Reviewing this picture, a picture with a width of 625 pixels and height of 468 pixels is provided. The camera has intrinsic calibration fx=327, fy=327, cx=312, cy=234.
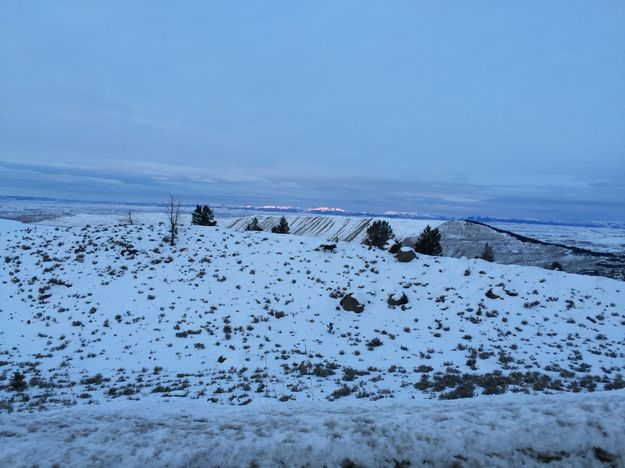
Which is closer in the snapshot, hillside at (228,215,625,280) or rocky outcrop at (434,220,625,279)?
rocky outcrop at (434,220,625,279)

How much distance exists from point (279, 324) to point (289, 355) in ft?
13.2

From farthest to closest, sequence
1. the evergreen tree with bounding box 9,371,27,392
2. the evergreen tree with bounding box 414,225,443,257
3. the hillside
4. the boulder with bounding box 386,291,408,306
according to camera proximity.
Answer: the hillside → the evergreen tree with bounding box 414,225,443,257 → the boulder with bounding box 386,291,408,306 → the evergreen tree with bounding box 9,371,27,392

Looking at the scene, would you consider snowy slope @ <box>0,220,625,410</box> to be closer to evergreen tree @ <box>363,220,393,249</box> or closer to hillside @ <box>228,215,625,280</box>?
evergreen tree @ <box>363,220,393,249</box>

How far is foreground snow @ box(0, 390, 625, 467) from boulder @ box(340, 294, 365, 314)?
14.5m

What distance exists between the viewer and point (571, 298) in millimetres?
20953

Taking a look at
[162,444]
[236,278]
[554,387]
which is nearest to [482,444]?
[162,444]

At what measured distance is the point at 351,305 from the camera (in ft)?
66.0

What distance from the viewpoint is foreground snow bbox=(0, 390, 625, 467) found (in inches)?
161

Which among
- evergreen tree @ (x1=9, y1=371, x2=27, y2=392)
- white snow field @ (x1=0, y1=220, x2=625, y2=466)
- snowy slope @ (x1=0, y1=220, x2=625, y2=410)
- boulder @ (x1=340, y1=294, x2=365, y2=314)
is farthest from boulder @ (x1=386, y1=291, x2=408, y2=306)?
evergreen tree @ (x1=9, y1=371, x2=27, y2=392)

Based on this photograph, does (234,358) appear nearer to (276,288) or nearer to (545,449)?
(276,288)

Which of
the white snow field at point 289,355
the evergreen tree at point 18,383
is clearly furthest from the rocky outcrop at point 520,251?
the evergreen tree at point 18,383

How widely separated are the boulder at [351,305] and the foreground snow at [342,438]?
14.5 meters

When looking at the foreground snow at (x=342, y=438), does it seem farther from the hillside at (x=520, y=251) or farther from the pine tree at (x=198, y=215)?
the hillside at (x=520, y=251)

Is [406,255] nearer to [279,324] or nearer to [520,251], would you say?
[279,324]
